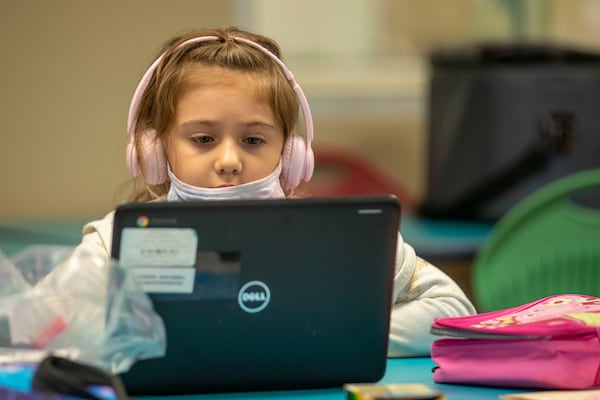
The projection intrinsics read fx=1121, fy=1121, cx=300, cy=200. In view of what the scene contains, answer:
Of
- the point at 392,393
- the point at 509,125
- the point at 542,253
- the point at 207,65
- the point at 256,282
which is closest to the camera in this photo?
the point at 392,393

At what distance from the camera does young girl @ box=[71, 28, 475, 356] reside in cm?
144

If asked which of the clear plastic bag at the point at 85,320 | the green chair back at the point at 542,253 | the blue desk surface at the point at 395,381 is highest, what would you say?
the clear plastic bag at the point at 85,320

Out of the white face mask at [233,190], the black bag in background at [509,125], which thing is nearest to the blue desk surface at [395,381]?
the white face mask at [233,190]

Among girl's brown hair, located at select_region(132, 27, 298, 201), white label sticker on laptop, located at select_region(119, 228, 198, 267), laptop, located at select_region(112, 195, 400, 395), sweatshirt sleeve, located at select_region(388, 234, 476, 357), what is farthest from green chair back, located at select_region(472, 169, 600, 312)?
white label sticker on laptop, located at select_region(119, 228, 198, 267)

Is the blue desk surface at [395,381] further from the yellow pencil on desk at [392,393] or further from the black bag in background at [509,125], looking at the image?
the black bag in background at [509,125]

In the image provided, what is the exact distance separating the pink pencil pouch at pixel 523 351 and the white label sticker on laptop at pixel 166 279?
11.9 inches

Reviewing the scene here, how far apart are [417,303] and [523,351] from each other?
25 centimetres

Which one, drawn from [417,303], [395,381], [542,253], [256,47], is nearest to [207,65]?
[256,47]

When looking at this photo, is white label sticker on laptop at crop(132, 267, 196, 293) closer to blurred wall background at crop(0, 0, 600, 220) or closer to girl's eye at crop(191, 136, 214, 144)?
girl's eye at crop(191, 136, 214, 144)

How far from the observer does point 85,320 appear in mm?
1048

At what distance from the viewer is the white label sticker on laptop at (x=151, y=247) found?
110 cm

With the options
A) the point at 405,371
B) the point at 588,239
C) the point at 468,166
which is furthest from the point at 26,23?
the point at 405,371

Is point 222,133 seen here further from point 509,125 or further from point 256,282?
point 509,125

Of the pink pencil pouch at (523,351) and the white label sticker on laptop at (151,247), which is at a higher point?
the white label sticker on laptop at (151,247)
